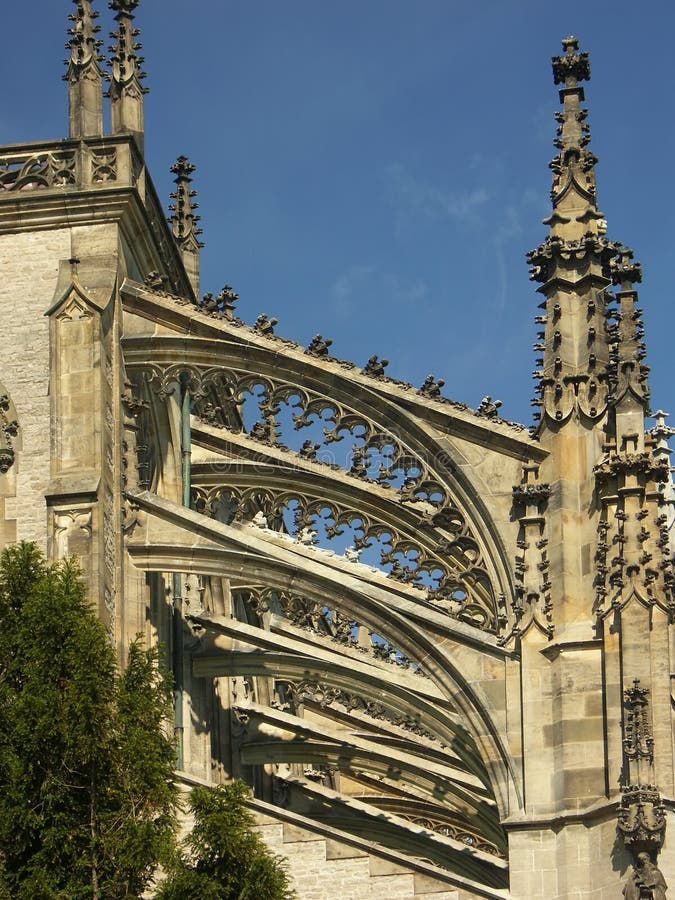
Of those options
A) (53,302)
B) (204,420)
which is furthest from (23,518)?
(204,420)

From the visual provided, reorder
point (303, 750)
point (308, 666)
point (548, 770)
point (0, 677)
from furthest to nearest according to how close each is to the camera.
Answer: point (303, 750) → point (308, 666) → point (548, 770) → point (0, 677)

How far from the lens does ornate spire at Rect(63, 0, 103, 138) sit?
3731cm

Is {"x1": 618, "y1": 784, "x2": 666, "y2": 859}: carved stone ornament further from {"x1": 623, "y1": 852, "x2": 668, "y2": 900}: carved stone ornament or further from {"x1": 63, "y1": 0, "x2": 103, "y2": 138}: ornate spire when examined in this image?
{"x1": 63, "y1": 0, "x2": 103, "y2": 138}: ornate spire

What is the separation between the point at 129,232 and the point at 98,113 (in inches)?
66.3

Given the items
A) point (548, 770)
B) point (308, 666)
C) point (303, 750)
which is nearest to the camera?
point (548, 770)

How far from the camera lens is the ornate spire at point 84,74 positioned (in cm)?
3731

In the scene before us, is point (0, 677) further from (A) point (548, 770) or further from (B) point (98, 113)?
(B) point (98, 113)

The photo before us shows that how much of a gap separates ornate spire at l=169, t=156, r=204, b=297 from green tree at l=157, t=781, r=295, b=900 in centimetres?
1693

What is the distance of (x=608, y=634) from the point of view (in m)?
33.3

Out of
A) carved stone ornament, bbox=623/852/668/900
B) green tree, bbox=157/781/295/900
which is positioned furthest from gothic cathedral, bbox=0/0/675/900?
green tree, bbox=157/781/295/900

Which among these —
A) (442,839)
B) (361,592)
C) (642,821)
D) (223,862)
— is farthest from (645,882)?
(223,862)

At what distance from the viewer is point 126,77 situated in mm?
38281

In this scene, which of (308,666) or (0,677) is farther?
(308,666)

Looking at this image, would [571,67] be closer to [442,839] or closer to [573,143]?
[573,143]
